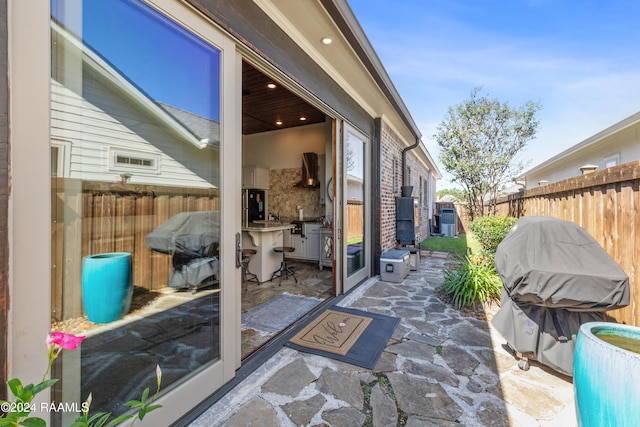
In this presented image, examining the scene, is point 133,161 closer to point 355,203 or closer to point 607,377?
point 607,377

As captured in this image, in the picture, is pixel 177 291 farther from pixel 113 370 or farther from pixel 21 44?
pixel 21 44

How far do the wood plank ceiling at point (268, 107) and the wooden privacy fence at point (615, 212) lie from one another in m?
3.86

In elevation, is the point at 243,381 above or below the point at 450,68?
below

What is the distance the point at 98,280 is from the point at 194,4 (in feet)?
5.83

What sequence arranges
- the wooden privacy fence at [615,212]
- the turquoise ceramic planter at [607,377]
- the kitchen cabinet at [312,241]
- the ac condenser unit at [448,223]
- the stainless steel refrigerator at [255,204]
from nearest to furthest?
the turquoise ceramic planter at [607,377]
the wooden privacy fence at [615,212]
the kitchen cabinet at [312,241]
the stainless steel refrigerator at [255,204]
the ac condenser unit at [448,223]

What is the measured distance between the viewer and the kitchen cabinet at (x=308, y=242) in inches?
253

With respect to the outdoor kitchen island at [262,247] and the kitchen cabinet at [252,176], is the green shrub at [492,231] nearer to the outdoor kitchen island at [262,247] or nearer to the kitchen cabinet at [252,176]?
the outdoor kitchen island at [262,247]

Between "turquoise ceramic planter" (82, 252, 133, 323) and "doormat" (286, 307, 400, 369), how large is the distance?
1.66 m

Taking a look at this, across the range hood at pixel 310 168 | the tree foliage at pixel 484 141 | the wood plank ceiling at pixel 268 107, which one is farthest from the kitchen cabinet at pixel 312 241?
the tree foliage at pixel 484 141

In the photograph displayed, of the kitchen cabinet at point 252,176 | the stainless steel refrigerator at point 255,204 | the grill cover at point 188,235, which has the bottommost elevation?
the grill cover at point 188,235

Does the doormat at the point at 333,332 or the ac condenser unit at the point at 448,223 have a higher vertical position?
the ac condenser unit at the point at 448,223

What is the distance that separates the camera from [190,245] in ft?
6.33

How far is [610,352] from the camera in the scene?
1305 mm

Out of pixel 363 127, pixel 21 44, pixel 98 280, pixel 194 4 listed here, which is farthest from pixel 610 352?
pixel 363 127
